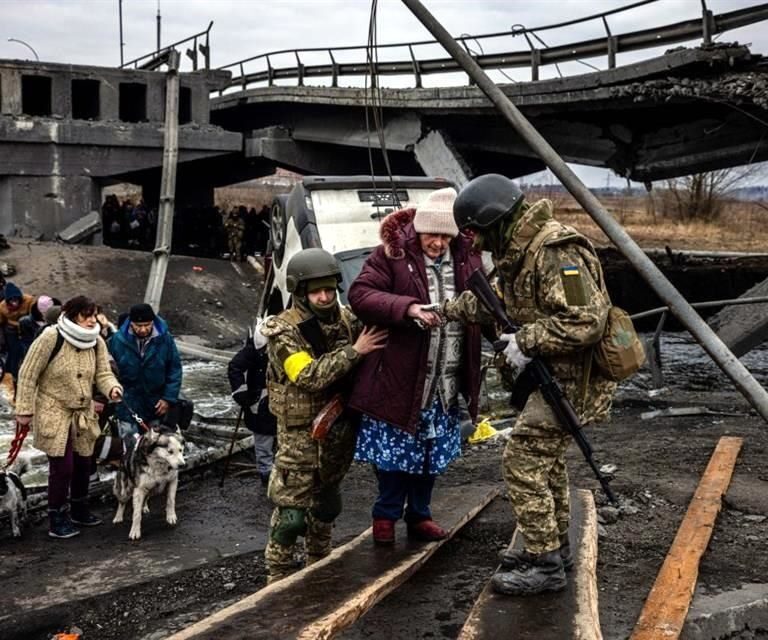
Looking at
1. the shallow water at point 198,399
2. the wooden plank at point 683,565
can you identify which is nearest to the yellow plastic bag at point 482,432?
the wooden plank at point 683,565

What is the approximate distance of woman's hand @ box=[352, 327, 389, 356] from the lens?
498cm

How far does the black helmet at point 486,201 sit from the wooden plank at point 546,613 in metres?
1.66

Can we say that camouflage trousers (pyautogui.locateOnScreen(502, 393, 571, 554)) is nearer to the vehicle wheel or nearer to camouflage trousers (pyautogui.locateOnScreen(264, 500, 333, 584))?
camouflage trousers (pyautogui.locateOnScreen(264, 500, 333, 584))

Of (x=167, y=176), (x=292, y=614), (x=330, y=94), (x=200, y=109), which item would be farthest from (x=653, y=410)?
(x=200, y=109)

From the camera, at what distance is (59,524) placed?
7.57 metres

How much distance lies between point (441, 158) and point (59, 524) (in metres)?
15.4

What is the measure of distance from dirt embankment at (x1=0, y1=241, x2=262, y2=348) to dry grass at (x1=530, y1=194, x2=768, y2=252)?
13.5 m

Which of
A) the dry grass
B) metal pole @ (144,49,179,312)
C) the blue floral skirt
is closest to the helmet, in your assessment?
the blue floral skirt

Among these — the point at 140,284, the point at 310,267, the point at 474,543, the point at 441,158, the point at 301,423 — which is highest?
the point at 441,158

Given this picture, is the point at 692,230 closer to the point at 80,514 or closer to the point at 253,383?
the point at 253,383

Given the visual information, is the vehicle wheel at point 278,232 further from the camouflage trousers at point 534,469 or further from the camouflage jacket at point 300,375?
the camouflage trousers at point 534,469

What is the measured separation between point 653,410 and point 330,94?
1540 centimetres

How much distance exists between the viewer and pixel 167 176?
862 inches

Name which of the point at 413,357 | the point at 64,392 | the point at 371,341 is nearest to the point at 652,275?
the point at 413,357
